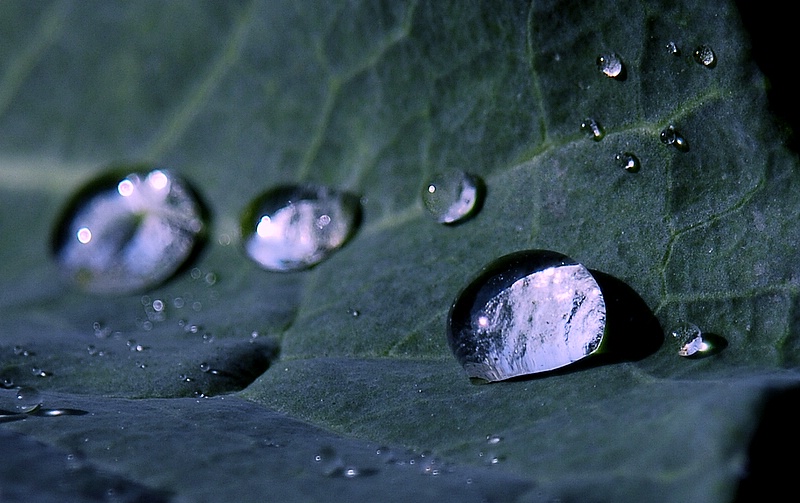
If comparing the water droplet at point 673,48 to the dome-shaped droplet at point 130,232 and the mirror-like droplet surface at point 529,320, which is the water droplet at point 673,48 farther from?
the dome-shaped droplet at point 130,232

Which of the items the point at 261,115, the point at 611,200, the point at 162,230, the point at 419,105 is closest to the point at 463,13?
the point at 419,105

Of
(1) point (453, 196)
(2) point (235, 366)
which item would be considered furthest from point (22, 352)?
(1) point (453, 196)

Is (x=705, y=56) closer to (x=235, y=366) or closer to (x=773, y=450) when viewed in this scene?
(x=773, y=450)

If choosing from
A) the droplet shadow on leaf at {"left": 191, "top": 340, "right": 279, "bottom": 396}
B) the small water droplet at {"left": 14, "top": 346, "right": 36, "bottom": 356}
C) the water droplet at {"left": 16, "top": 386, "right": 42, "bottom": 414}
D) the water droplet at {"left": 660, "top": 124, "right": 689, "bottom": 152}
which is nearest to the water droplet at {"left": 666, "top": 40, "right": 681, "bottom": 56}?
the water droplet at {"left": 660, "top": 124, "right": 689, "bottom": 152}

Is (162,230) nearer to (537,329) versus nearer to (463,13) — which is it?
(463,13)

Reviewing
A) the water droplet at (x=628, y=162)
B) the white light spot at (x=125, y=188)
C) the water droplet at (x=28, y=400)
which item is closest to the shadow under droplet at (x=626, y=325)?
the water droplet at (x=628, y=162)

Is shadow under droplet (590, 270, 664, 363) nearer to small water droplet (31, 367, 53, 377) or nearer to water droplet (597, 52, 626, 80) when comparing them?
water droplet (597, 52, 626, 80)
